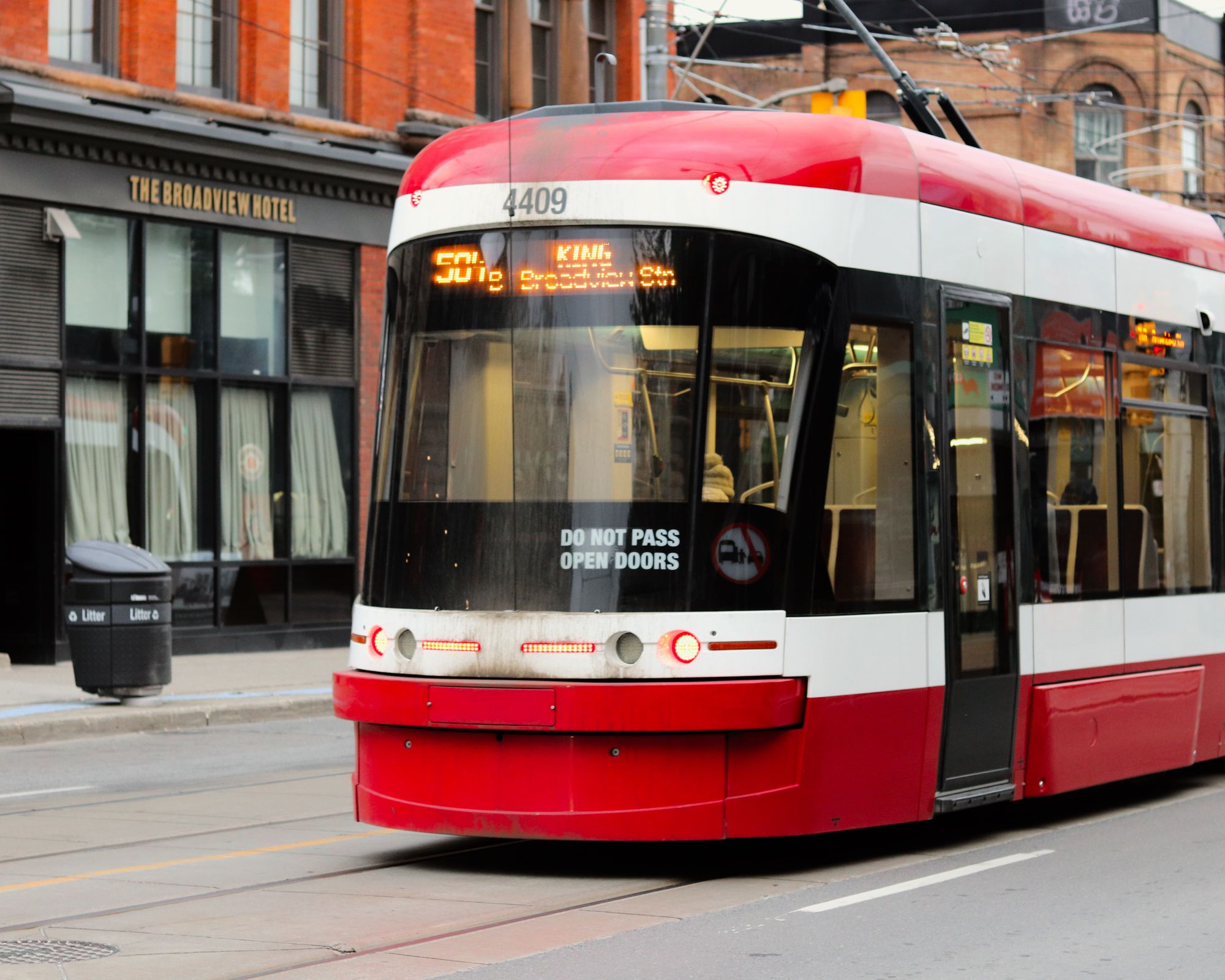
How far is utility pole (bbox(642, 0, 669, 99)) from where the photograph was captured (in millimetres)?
23047

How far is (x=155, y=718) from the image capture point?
1611cm

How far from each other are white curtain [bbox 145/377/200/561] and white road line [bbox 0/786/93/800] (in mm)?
9462

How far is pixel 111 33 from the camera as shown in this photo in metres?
21.9

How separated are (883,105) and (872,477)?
136ft

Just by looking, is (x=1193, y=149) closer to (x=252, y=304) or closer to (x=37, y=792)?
(x=252, y=304)

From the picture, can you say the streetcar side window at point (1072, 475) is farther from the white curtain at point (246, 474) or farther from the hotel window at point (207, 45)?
the hotel window at point (207, 45)

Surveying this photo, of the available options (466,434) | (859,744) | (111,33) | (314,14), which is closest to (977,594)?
(859,744)

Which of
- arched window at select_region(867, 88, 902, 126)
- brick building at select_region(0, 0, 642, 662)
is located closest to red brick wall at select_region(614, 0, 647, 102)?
brick building at select_region(0, 0, 642, 662)

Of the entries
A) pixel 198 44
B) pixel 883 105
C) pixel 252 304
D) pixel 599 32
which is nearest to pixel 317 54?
pixel 198 44

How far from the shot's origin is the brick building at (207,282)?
20.7 metres

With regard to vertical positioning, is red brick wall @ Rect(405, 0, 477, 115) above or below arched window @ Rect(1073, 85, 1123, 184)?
below

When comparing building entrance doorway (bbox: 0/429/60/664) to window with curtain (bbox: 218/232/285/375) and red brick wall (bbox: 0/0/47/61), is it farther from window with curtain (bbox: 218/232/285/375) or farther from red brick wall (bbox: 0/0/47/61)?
red brick wall (bbox: 0/0/47/61)

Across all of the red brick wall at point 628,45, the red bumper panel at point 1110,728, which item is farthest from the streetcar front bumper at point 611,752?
the red brick wall at point 628,45

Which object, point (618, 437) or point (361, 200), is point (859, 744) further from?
point (361, 200)
